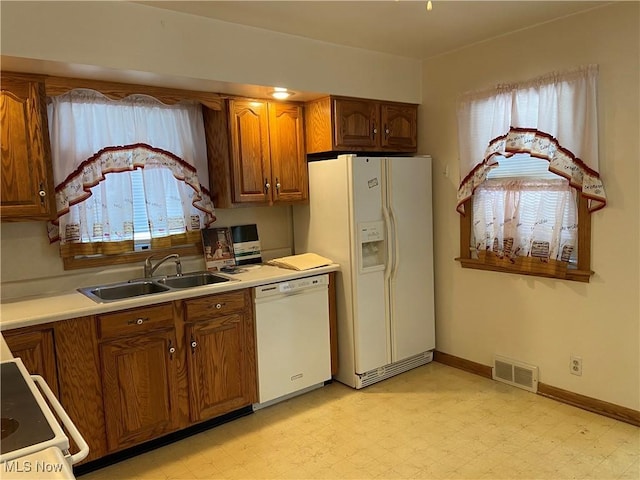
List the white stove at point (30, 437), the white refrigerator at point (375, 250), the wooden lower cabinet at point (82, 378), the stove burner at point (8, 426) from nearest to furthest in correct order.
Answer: the white stove at point (30, 437)
the stove burner at point (8, 426)
the wooden lower cabinet at point (82, 378)
the white refrigerator at point (375, 250)

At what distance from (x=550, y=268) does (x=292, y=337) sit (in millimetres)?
1755

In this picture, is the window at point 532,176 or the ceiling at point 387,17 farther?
the window at point 532,176

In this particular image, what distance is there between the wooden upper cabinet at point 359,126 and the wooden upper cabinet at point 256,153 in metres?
0.15

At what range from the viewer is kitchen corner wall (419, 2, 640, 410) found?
2.84m

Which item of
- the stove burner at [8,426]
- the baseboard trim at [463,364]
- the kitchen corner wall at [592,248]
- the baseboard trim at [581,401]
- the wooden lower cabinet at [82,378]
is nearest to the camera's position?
the stove burner at [8,426]

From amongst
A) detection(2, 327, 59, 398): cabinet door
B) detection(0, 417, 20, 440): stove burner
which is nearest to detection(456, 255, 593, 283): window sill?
detection(2, 327, 59, 398): cabinet door

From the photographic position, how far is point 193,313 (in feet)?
9.55

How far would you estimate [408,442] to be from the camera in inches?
111

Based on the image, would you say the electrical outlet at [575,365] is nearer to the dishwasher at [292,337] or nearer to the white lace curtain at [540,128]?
the white lace curtain at [540,128]

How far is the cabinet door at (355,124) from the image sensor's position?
11.5 feet

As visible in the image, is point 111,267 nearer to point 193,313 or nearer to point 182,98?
point 193,313

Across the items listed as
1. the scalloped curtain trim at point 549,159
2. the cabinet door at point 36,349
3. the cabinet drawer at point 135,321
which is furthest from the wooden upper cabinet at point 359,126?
the cabinet door at point 36,349

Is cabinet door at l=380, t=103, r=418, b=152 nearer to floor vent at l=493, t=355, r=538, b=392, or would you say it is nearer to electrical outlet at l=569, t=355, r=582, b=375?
floor vent at l=493, t=355, r=538, b=392

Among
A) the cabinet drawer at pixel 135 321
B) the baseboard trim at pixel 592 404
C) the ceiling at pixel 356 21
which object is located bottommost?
the baseboard trim at pixel 592 404
